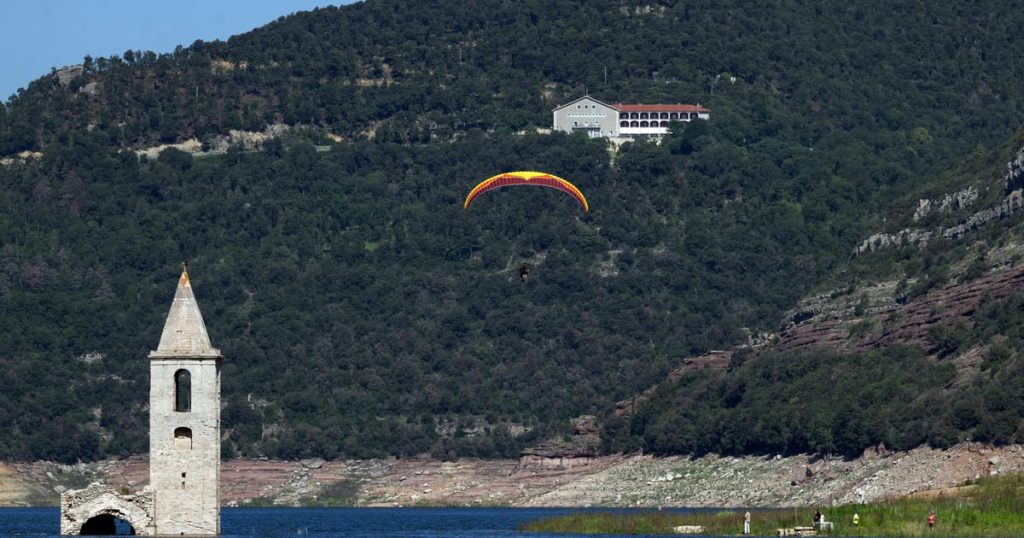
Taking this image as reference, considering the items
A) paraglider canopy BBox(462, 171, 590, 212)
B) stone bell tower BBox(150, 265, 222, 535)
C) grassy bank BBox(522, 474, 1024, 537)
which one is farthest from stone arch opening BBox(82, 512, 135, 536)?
paraglider canopy BBox(462, 171, 590, 212)

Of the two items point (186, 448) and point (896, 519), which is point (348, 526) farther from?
point (186, 448)

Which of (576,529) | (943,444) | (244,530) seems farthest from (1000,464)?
(244,530)

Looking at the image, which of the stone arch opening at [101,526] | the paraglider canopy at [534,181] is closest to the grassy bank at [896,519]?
the paraglider canopy at [534,181]

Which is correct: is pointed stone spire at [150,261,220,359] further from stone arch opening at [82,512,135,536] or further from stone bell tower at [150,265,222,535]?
stone arch opening at [82,512,135,536]

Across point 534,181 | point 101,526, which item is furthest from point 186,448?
point 534,181

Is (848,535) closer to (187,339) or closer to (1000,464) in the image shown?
(187,339)

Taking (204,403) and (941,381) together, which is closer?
(204,403)
